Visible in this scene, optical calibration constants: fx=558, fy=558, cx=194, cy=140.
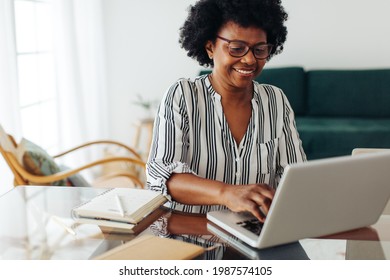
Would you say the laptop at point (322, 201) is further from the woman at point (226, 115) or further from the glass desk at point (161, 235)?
the woman at point (226, 115)

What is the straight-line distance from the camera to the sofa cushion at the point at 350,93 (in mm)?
3875

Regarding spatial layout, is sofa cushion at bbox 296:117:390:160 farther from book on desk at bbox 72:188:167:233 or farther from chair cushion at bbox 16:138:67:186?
book on desk at bbox 72:188:167:233

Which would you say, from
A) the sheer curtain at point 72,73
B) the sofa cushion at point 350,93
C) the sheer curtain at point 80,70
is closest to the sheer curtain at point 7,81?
the sheer curtain at point 72,73

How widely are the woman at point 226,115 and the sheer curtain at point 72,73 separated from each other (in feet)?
3.98

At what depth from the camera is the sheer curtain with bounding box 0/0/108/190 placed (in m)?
2.64

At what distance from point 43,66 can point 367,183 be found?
269 cm

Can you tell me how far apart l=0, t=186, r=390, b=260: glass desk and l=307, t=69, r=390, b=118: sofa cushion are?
8.82 feet

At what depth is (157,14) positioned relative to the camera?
426cm

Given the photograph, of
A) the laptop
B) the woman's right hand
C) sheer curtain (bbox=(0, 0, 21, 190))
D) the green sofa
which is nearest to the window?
sheer curtain (bbox=(0, 0, 21, 190))

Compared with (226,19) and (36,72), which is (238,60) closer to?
(226,19)

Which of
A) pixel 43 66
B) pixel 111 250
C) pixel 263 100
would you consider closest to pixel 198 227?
→ pixel 111 250

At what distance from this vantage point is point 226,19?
163 cm

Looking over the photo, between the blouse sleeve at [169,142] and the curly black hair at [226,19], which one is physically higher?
the curly black hair at [226,19]

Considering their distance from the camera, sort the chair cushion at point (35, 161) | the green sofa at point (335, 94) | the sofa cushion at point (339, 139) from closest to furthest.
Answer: the chair cushion at point (35, 161)
the sofa cushion at point (339, 139)
the green sofa at point (335, 94)
